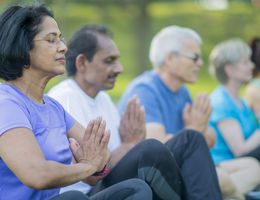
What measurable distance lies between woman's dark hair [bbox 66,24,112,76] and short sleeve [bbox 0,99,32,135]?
133cm

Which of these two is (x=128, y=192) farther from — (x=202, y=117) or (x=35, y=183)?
(x=202, y=117)

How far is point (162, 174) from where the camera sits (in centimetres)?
247

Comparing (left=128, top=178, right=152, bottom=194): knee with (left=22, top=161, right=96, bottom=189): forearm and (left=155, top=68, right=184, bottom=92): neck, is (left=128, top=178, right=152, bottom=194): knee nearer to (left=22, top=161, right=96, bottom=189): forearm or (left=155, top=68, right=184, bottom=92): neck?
(left=22, top=161, right=96, bottom=189): forearm

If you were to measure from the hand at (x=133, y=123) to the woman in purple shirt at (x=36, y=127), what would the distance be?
844mm

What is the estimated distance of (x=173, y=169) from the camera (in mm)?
2520

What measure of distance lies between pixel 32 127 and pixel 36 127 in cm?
3

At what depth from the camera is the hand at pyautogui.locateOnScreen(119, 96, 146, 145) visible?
121 inches

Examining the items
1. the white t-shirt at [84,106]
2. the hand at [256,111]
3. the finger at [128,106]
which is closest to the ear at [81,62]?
the white t-shirt at [84,106]

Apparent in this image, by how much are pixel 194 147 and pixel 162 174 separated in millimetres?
398

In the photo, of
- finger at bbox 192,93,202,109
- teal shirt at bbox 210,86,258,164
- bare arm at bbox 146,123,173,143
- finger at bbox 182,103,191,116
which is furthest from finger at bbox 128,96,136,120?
teal shirt at bbox 210,86,258,164

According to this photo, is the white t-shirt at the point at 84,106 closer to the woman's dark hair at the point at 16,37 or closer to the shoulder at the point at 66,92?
the shoulder at the point at 66,92

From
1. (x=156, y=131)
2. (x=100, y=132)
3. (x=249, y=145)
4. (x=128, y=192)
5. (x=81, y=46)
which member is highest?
(x=81, y=46)

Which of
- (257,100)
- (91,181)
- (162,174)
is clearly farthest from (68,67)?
(257,100)

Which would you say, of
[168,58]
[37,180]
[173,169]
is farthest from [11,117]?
[168,58]
